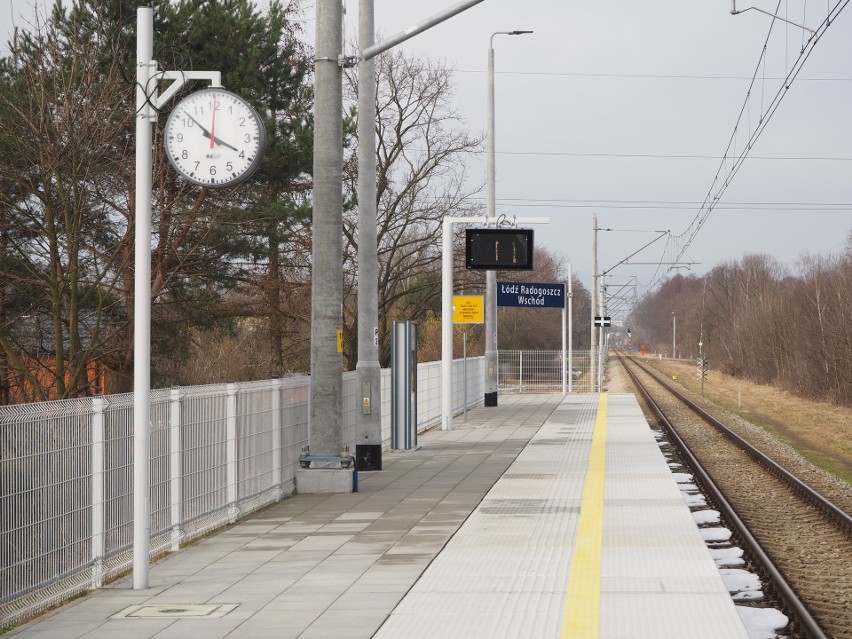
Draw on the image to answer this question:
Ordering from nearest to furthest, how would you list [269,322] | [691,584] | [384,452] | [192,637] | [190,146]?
[192,637] → [691,584] → [190,146] → [384,452] → [269,322]

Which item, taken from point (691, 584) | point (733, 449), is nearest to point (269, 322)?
point (733, 449)

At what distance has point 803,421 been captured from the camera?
4138cm

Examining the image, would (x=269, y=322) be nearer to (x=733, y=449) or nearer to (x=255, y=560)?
(x=733, y=449)

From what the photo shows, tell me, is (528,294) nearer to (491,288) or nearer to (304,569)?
(491,288)

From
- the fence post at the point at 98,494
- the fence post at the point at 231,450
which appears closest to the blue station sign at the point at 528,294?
the fence post at the point at 231,450

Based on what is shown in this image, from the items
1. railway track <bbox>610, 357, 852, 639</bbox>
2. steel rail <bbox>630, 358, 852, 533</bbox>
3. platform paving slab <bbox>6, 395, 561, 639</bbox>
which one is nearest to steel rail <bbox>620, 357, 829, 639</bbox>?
railway track <bbox>610, 357, 852, 639</bbox>

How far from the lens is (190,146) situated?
1018cm

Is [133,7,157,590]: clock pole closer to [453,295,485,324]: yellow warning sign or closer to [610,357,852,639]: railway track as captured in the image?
[610,357,852,639]: railway track

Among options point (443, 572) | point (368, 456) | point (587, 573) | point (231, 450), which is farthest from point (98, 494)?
point (368, 456)

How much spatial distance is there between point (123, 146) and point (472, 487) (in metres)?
15.4

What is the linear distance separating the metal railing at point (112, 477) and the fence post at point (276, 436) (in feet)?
0.05

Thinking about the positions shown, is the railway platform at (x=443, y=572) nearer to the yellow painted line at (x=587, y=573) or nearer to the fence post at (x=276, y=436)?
the yellow painted line at (x=587, y=573)

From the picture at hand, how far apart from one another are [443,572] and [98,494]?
2729 mm

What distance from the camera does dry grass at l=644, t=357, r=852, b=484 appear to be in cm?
2772
